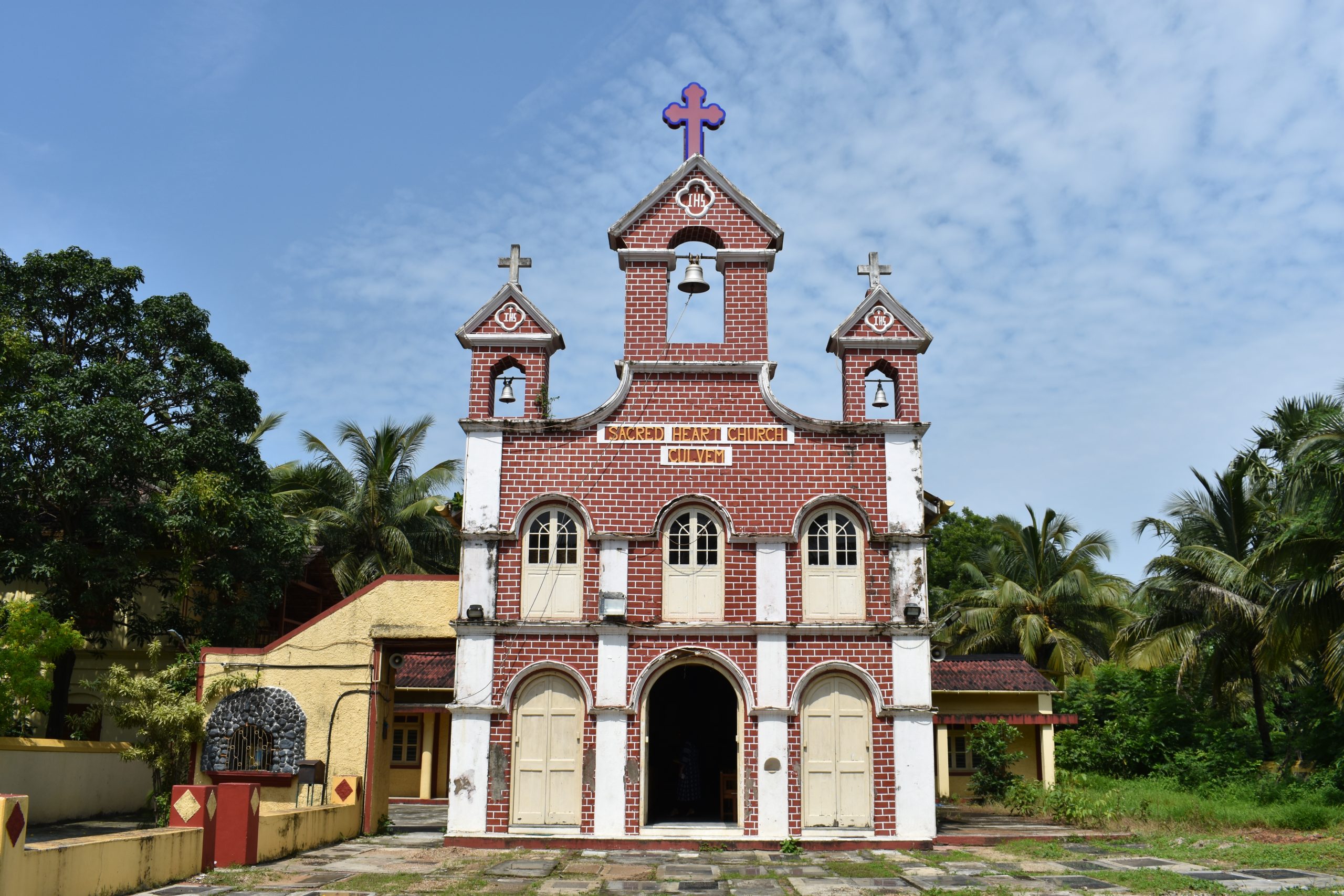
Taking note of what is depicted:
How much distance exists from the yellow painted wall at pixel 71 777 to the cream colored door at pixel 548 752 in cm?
835

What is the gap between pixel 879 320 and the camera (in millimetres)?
17469

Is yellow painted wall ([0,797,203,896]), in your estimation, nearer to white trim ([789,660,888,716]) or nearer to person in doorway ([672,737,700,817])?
white trim ([789,660,888,716])

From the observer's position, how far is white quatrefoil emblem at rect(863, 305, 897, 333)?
17.4m

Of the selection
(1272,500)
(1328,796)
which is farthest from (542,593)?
(1272,500)

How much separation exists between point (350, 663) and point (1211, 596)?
17746mm

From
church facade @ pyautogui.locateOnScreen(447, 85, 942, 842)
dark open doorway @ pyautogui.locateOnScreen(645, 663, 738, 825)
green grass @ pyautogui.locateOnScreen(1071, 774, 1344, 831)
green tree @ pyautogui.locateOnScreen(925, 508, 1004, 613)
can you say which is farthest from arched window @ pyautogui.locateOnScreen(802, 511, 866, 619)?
green tree @ pyautogui.locateOnScreen(925, 508, 1004, 613)

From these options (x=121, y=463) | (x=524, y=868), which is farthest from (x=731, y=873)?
(x=121, y=463)

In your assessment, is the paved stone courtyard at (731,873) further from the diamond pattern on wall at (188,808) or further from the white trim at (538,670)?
the white trim at (538,670)

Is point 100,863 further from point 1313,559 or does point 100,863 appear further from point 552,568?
point 1313,559

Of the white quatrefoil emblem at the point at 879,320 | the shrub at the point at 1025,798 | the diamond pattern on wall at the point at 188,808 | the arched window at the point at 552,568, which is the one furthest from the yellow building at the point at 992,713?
the diamond pattern on wall at the point at 188,808

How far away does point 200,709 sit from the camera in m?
17.3

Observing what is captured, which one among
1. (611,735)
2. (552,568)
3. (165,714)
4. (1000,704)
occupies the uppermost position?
(552,568)

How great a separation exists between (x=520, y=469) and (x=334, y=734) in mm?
5190

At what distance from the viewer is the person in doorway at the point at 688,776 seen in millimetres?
19281
